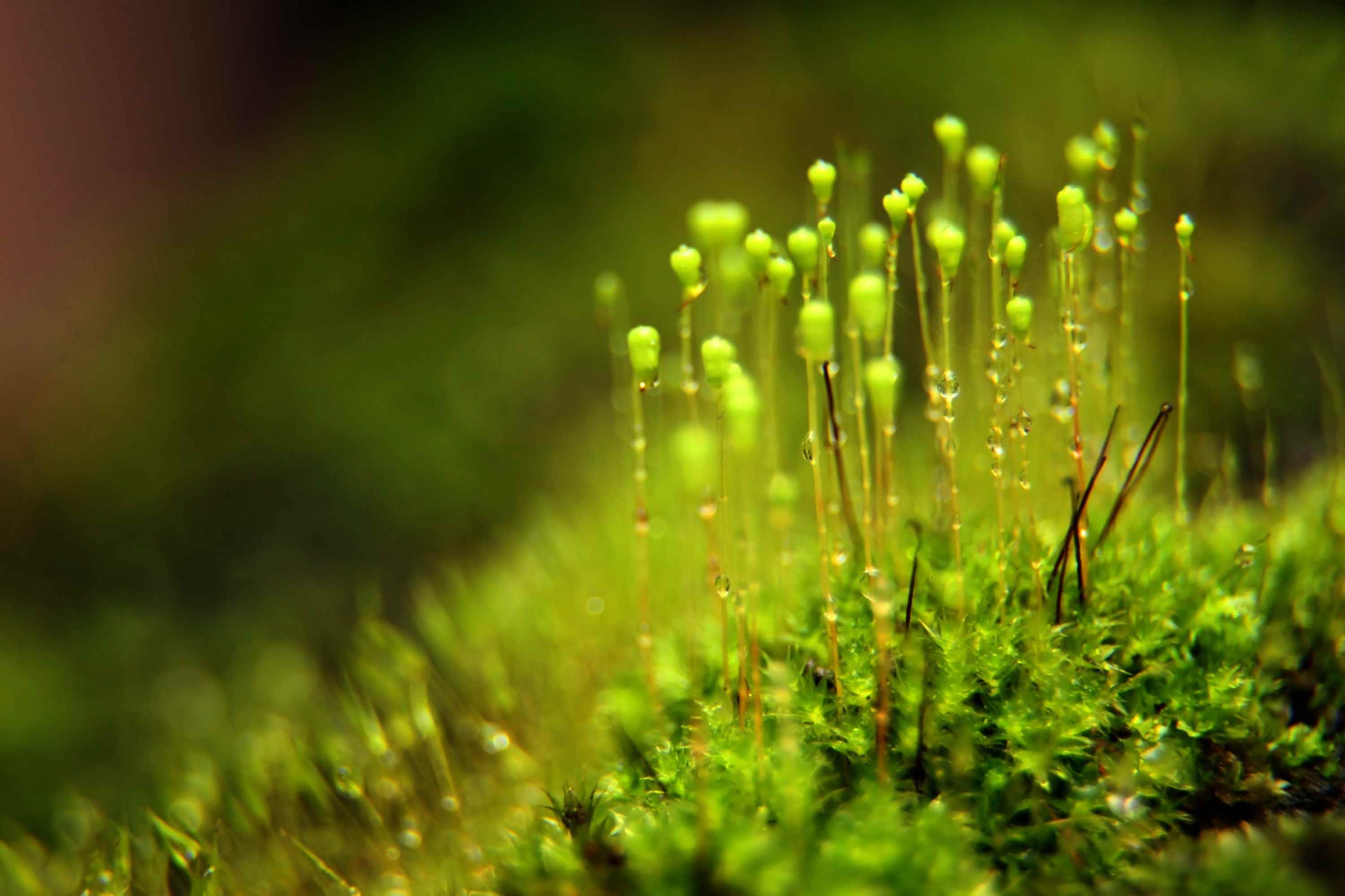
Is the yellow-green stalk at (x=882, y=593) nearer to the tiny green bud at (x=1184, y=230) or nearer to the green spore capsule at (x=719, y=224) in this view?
the green spore capsule at (x=719, y=224)

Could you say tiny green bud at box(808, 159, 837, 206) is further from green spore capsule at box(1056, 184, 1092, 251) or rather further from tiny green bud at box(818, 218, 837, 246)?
green spore capsule at box(1056, 184, 1092, 251)

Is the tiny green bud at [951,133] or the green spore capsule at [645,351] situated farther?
the tiny green bud at [951,133]

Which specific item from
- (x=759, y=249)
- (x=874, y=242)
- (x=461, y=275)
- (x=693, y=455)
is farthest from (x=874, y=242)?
(x=461, y=275)

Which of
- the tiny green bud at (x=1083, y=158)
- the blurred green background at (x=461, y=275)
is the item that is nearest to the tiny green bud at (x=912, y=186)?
the tiny green bud at (x=1083, y=158)

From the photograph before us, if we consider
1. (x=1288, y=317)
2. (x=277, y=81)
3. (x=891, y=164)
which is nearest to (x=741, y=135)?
(x=891, y=164)

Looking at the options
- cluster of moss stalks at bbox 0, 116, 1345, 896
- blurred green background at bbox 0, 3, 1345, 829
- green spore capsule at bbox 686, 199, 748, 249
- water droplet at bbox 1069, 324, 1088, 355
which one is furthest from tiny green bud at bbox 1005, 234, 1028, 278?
blurred green background at bbox 0, 3, 1345, 829

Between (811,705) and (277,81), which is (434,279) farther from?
(811,705)
